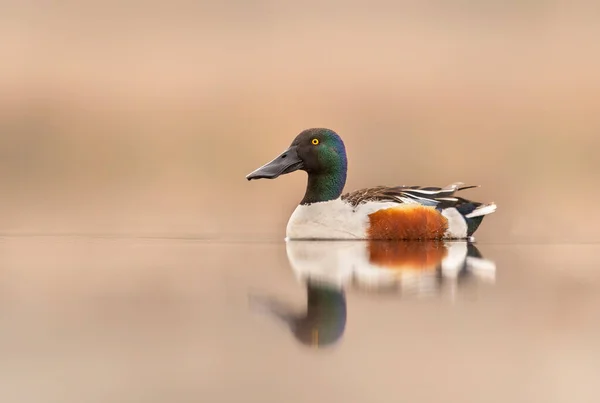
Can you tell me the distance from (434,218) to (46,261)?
3664 millimetres

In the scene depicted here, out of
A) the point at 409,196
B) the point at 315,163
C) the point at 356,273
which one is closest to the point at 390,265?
the point at 356,273

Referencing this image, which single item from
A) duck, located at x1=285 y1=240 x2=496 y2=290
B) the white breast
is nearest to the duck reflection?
duck, located at x1=285 y1=240 x2=496 y2=290

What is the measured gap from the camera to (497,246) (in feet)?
28.5

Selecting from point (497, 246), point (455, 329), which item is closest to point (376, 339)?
point (455, 329)

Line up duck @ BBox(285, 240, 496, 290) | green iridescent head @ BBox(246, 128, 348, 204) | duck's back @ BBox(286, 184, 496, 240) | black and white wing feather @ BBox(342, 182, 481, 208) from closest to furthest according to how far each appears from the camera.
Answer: duck @ BBox(285, 240, 496, 290) < duck's back @ BBox(286, 184, 496, 240) < black and white wing feather @ BBox(342, 182, 481, 208) < green iridescent head @ BBox(246, 128, 348, 204)

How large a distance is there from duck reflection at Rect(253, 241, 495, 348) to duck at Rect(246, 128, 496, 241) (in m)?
0.19

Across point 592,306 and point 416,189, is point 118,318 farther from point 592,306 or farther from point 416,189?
point 416,189

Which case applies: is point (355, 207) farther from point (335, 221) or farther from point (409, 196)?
point (409, 196)

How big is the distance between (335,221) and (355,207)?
222mm

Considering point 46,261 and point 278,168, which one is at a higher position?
point 278,168

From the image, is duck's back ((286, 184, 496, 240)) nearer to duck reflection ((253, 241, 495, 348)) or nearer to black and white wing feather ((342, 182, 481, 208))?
black and white wing feather ((342, 182, 481, 208))

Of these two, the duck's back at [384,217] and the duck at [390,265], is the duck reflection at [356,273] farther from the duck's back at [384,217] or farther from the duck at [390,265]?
the duck's back at [384,217]

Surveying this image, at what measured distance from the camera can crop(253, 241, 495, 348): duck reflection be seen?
13.5ft

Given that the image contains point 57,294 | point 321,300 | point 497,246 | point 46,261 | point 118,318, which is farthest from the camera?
point 497,246
